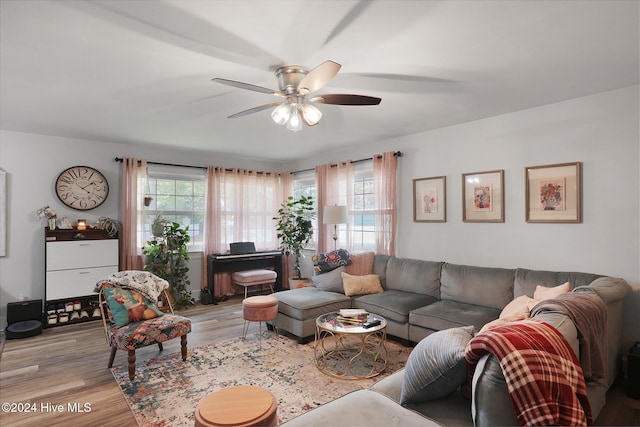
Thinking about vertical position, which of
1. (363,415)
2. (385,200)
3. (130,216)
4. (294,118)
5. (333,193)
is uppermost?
(294,118)

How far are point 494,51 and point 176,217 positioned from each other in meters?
5.18

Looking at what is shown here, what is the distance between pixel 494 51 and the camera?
230 centimetres

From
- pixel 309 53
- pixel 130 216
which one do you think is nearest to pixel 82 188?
pixel 130 216

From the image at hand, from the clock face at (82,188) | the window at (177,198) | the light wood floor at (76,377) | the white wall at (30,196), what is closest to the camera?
the light wood floor at (76,377)

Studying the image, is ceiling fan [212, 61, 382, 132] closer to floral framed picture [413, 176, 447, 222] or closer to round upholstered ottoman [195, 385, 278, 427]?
round upholstered ottoman [195, 385, 278, 427]

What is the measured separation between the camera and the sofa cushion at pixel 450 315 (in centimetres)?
315

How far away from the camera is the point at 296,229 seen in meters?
5.92

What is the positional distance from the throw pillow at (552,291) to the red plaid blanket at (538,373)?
1.68m

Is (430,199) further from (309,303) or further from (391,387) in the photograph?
(391,387)

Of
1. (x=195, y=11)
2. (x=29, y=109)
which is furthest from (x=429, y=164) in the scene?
(x=29, y=109)

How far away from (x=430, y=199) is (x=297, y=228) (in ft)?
7.93

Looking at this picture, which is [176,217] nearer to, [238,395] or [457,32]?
[238,395]

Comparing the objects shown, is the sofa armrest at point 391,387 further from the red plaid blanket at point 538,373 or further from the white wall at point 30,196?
the white wall at point 30,196

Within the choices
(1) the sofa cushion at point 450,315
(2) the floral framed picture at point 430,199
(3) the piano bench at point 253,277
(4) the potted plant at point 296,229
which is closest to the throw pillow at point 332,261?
(2) the floral framed picture at point 430,199
